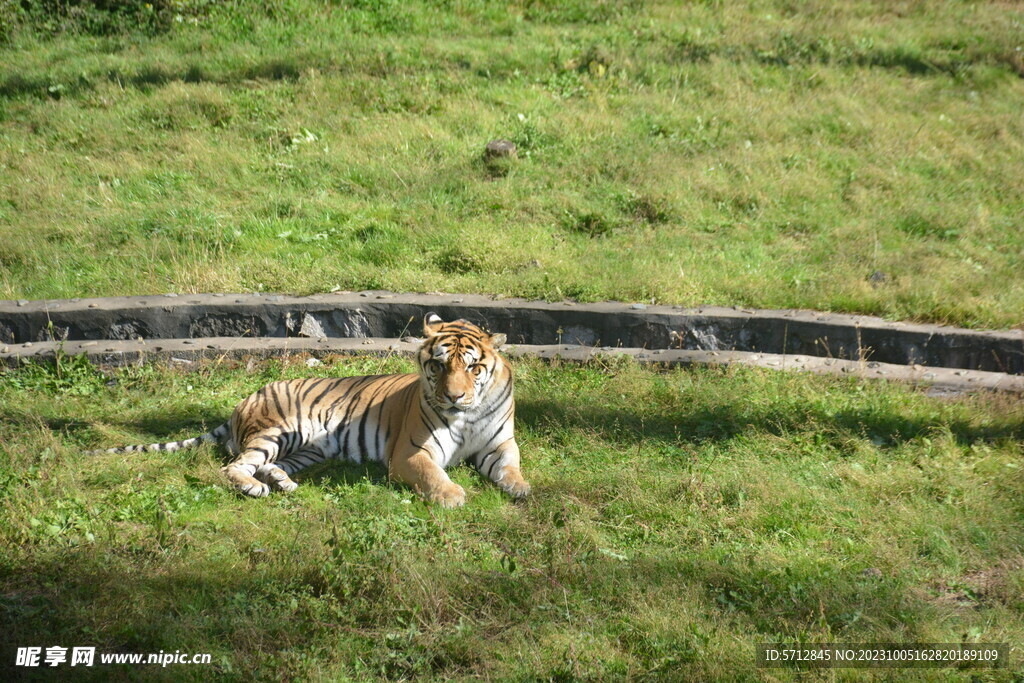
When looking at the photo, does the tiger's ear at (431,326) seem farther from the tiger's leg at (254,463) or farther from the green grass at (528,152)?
the green grass at (528,152)

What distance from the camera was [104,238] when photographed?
8.91 meters

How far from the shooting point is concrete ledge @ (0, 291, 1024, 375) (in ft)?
24.6

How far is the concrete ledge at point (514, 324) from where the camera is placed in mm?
7484

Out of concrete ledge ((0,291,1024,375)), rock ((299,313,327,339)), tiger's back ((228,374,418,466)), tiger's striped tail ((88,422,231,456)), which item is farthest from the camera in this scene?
rock ((299,313,327,339))

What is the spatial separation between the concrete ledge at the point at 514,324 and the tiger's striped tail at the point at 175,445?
1.89 metres

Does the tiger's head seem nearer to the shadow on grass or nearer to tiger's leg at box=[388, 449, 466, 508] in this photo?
tiger's leg at box=[388, 449, 466, 508]

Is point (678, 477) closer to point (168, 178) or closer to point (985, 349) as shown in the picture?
point (985, 349)

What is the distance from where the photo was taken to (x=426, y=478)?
5242 millimetres

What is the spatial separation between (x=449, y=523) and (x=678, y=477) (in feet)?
4.80

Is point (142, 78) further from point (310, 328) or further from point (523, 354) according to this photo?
point (523, 354)

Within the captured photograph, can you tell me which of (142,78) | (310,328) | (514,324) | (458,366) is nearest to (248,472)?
(458,366)

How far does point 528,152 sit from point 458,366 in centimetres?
578

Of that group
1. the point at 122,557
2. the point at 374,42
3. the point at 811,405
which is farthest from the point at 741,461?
the point at 374,42

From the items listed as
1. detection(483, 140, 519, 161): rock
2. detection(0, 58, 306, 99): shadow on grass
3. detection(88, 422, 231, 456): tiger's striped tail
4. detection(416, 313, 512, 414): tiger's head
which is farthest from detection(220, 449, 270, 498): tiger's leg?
detection(0, 58, 306, 99): shadow on grass
